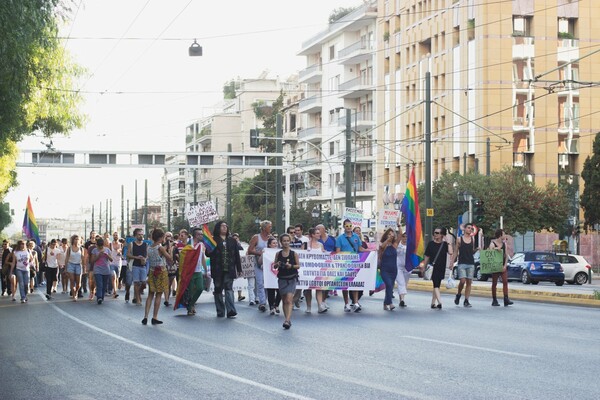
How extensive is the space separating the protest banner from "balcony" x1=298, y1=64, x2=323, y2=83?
76318mm

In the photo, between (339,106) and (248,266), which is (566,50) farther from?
(248,266)

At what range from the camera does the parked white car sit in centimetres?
4691

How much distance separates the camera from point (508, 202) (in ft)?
210

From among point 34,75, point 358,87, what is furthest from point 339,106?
point 34,75

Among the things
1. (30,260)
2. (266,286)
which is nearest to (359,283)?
(266,286)

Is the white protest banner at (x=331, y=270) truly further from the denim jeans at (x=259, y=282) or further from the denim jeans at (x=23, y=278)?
the denim jeans at (x=23, y=278)

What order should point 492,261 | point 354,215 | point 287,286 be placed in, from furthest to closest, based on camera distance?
point 354,215 → point 492,261 → point 287,286

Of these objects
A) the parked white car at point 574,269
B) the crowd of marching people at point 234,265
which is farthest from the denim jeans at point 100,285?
the parked white car at point 574,269

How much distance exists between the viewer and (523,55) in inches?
2810

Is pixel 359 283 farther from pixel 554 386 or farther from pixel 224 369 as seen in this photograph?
pixel 554 386

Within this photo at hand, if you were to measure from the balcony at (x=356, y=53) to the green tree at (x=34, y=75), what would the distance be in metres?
54.9

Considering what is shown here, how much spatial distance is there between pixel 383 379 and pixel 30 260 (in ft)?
71.4

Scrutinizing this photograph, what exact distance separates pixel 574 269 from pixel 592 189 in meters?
18.0

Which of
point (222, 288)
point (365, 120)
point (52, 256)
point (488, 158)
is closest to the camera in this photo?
point (222, 288)
